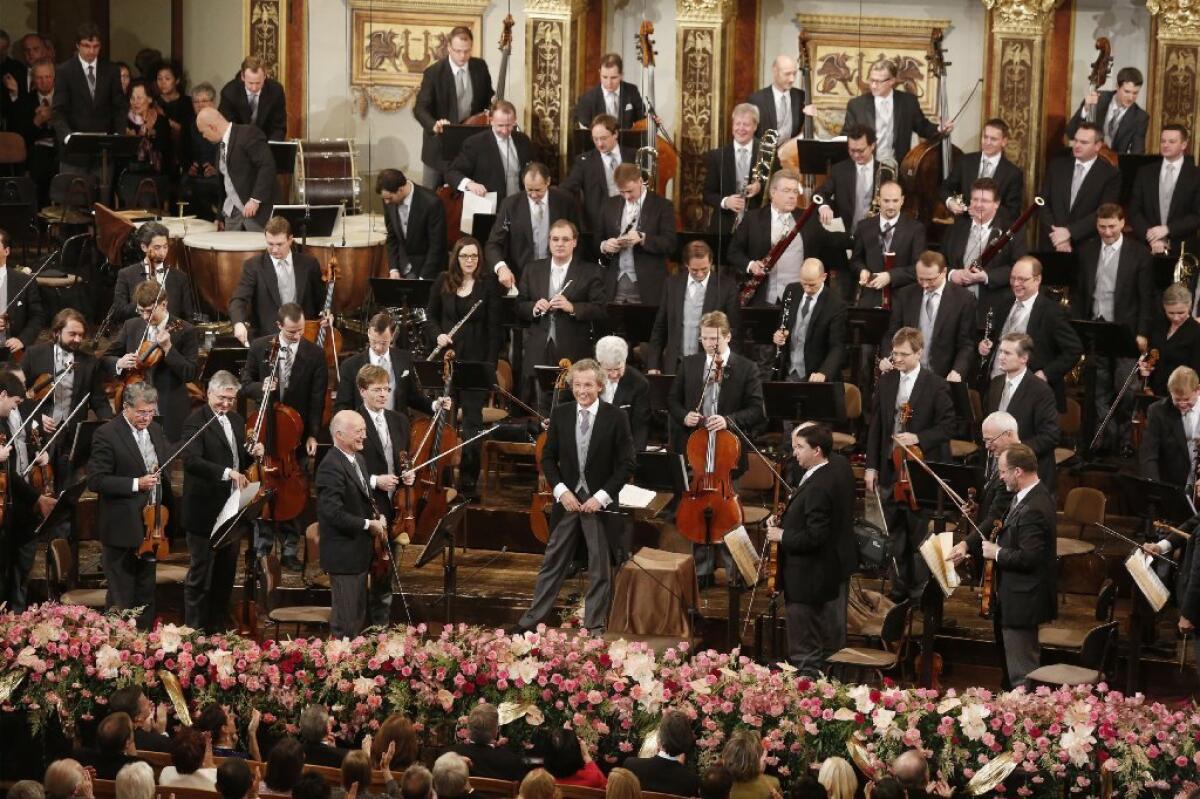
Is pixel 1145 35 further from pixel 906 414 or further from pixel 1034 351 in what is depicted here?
pixel 906 414

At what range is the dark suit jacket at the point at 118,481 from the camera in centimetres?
897

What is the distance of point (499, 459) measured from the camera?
1122 centimetres

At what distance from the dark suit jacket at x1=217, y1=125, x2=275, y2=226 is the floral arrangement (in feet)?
15.4

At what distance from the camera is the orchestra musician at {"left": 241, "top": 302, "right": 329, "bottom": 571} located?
10000mm

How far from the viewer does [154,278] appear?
35.4ft

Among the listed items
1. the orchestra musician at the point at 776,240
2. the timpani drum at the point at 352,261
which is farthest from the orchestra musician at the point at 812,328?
the timpani drum at the point at 352,261

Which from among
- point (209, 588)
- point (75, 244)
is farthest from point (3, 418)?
point (75, 244)

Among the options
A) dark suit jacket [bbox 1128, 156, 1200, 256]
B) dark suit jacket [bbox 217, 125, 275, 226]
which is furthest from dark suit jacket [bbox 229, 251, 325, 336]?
dark suit jacket [bbox 1128, 156, 1200, 256]

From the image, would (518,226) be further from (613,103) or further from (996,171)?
(996,171)

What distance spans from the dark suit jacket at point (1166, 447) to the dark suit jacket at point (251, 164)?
17.5 ft

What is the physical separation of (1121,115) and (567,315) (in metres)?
3.58

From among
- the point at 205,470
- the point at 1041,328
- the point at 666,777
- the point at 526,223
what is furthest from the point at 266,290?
the point at 666,777

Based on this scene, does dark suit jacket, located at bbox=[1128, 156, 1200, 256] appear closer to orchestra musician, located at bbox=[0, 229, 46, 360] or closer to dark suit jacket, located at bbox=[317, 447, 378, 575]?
dark suit jacket, located at bbox=[317, 447, 378, 575]

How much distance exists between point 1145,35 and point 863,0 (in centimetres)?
177
